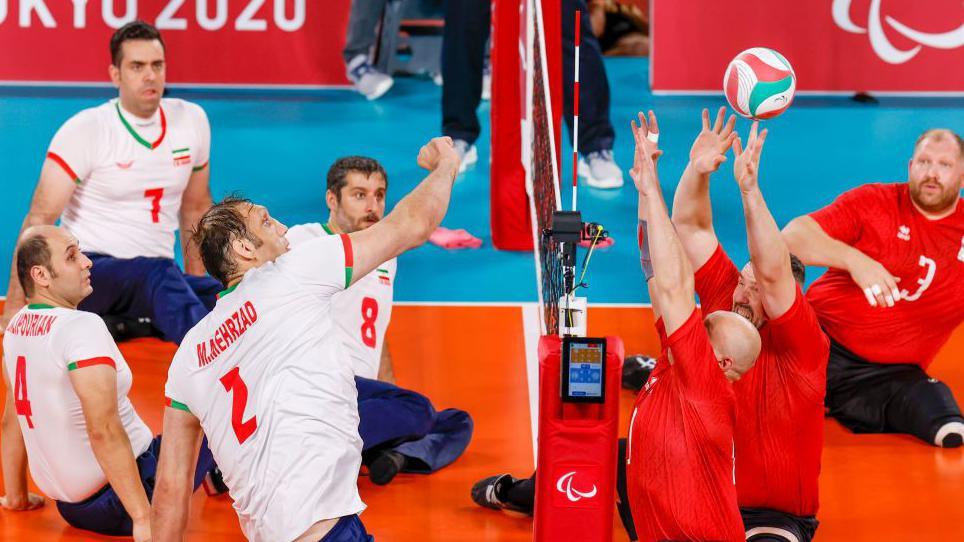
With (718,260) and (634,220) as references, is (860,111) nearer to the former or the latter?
(634,220)

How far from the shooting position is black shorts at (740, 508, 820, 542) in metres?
5.98

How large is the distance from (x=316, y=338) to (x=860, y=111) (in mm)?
8972

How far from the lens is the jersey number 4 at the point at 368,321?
717cm

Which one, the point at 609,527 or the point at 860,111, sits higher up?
the point at 860,111

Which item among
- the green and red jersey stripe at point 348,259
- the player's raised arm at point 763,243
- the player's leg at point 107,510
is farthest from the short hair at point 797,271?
the player's leg at point 107,510

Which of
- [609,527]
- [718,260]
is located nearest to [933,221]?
[718,260]

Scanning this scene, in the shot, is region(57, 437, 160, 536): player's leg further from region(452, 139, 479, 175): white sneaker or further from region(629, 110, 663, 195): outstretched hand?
region(452, 139, 479, 175): white sneaker

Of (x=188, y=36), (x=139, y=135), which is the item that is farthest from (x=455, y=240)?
(x=188, y=36)

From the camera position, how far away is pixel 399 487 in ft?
23.1

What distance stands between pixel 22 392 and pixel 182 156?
2.83m

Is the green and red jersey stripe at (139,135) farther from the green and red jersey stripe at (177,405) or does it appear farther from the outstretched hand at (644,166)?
the outstretched hand at (644,166)

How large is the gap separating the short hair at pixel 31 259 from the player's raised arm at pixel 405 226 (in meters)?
1.70

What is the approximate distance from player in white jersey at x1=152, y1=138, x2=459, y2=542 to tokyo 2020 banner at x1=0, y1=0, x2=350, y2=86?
8.43m

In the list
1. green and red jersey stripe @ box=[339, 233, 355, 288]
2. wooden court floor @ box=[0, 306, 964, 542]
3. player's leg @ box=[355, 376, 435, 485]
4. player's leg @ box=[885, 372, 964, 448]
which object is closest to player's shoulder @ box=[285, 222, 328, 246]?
player's leg @ box=[355, 376, 435, 485]
